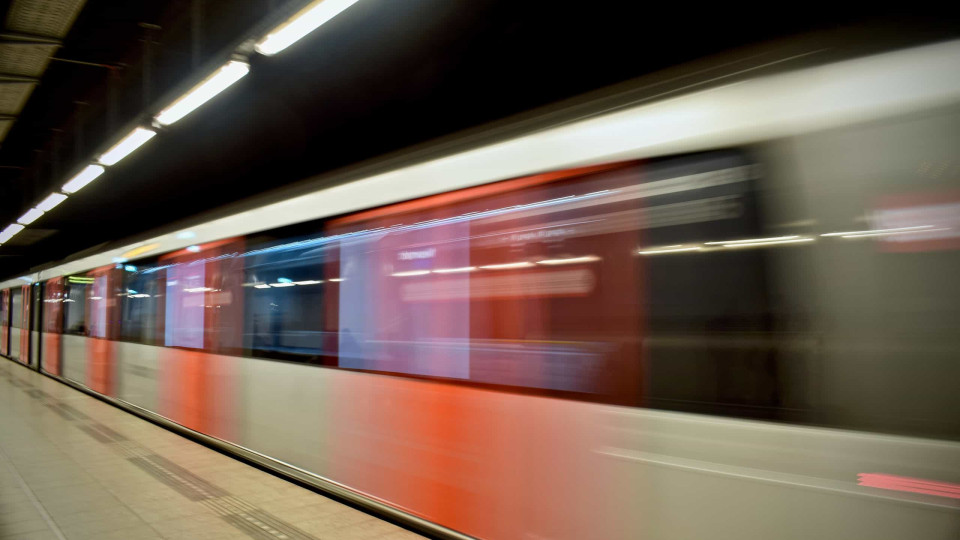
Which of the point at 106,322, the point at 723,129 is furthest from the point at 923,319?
the point at 106,322

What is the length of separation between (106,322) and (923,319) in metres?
10.8

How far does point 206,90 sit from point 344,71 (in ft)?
6.22

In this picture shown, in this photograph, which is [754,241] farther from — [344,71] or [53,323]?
[53,323]

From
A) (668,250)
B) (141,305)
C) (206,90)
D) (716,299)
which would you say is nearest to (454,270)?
(668,250)

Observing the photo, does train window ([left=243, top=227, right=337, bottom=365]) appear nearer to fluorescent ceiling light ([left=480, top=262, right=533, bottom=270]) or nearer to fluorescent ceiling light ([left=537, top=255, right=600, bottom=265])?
fluorescent ceiling light ([left=480, top=262, right=533, bottom=270])

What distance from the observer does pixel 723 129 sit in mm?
2400

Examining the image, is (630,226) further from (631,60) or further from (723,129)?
(631,60)

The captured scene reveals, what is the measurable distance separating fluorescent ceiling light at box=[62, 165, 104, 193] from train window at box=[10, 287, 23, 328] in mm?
9333

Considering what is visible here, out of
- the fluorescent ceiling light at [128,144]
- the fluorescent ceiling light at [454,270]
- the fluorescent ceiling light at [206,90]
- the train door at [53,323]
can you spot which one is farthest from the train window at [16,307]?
the fluorescent ceiling light at [454,270]

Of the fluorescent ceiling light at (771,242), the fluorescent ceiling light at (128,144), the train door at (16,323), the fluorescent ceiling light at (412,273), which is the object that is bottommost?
the train door at (16,323)

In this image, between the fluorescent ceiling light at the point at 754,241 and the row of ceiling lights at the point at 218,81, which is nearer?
the fluorescent ceiling light at the point at 754,241

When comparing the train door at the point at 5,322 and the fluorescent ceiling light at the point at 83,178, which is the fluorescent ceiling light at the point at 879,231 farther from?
the train door at the point at 5,322

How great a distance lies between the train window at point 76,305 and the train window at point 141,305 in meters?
2.17

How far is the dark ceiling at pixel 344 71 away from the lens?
5527 mm
